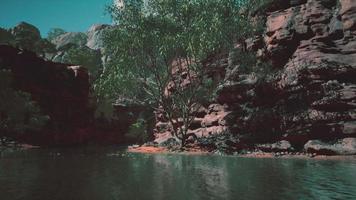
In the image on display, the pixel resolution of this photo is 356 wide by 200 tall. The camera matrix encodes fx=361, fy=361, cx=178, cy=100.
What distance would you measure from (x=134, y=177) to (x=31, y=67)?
55.1 metres

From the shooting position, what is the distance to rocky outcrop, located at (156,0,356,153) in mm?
40438

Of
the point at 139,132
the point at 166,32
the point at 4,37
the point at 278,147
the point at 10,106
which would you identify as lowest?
the point at 278,147

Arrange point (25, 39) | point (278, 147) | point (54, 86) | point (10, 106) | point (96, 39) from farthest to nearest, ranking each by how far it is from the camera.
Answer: point (96, 39) → point (25, 39) → point (54, 86) → point (10, 106) → point (278, 147)

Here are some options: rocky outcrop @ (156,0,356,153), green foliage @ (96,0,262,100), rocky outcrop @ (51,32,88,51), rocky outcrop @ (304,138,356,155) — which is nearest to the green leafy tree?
green foliage @ (96,0,262,100)

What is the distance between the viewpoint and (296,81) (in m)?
44.7

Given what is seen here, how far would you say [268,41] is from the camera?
53031 mm

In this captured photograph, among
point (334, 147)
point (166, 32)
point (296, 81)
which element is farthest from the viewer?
point (166, 32)

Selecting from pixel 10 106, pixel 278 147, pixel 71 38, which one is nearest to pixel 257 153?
pixel 278 147

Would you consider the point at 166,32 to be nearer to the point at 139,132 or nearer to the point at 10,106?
the point at 10,106

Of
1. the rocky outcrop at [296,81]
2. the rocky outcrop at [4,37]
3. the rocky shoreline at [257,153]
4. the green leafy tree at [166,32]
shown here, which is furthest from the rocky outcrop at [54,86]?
the rocky outcrop at [296,81]

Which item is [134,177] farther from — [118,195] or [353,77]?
[353,77]

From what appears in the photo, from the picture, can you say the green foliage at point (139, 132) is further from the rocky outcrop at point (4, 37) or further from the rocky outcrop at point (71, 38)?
the rocky outcrop at point (71, 38)

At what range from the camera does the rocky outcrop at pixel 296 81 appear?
40438 millimetres

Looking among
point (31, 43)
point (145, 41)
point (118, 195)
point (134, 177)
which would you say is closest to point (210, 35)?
point (145, 41)
